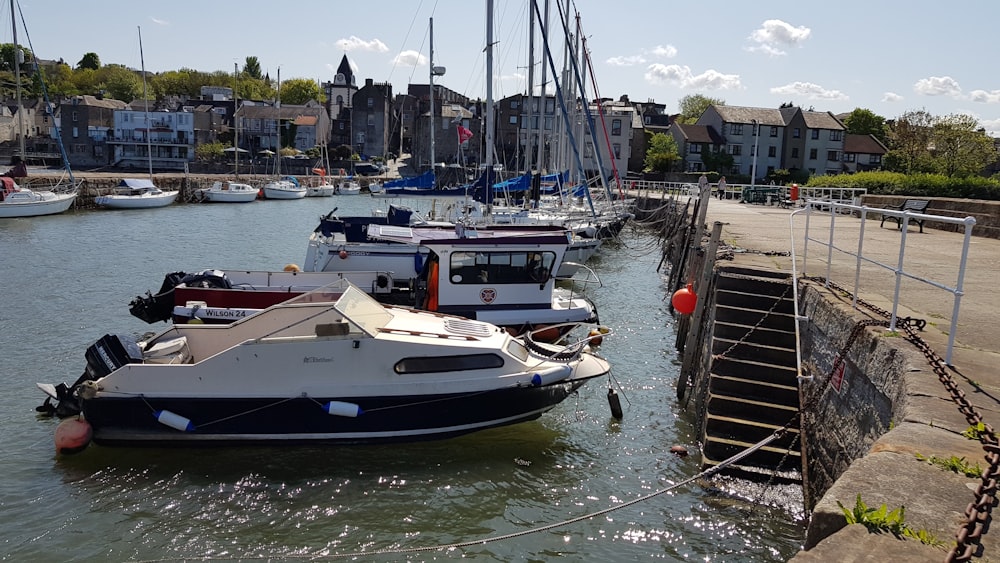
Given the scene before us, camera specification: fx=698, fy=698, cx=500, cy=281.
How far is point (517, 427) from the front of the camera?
12.7 meters

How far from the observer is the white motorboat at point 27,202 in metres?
48.3

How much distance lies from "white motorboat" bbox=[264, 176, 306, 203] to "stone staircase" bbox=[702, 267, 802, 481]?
2758 inches

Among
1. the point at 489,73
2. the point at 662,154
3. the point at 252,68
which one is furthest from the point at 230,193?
the point at 252,68

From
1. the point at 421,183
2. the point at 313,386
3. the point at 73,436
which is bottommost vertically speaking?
the point at 73,436

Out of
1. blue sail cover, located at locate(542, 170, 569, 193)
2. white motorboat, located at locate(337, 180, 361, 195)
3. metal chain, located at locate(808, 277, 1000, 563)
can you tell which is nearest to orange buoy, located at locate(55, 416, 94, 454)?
metal chain, located at locate(808, 277, 1000, 563)

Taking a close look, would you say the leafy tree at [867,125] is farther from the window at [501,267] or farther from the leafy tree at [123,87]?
the leafy tree at [123,87]

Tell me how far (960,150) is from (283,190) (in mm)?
63166

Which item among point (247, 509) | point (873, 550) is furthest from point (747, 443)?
point (247, 509)

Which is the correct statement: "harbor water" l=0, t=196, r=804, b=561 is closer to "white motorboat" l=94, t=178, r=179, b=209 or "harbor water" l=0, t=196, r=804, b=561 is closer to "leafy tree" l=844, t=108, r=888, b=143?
"white motorboat" l=94, t=178, r=179, b=209

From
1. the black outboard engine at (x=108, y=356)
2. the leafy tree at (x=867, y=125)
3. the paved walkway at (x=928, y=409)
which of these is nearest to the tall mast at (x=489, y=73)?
the paved walkway at (x=928, y=409)

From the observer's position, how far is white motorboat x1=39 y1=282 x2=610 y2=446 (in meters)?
10.8

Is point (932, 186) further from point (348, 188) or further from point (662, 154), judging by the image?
point (348, 188)

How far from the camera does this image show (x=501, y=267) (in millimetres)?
16531

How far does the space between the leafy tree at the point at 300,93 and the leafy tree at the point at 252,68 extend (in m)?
43.1
